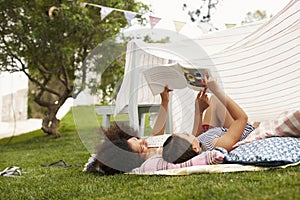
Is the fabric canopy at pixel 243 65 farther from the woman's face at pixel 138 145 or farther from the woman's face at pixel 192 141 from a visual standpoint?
the woman's face at pixel 192 141

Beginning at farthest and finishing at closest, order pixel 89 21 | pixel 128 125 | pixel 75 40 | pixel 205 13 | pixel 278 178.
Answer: pixel 205 13 < pixel 75 40 < pixel 89 21 < pixel 128 125 < pixel 278 178

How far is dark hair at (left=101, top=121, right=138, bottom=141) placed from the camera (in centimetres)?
209

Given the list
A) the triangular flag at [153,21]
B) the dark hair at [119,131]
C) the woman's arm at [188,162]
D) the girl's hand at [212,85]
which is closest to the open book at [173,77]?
the girl's hand at [212,85]

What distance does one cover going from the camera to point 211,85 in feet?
7.24

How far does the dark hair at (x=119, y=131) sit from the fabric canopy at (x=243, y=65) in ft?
0.28

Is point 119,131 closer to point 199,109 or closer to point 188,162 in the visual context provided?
point 188,162

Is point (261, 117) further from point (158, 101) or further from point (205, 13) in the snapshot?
point (205, 13)

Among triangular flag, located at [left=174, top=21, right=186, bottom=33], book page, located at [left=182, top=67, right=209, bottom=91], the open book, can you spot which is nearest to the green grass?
the open book

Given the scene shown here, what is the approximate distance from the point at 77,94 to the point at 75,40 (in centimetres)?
336

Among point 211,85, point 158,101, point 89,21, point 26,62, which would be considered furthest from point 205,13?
point 211,85

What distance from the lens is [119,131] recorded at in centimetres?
216

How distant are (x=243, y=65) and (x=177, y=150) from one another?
1.43 metres

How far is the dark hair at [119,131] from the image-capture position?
2092mm

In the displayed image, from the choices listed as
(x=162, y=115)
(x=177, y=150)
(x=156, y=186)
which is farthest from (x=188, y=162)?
(x=162, y=115)
